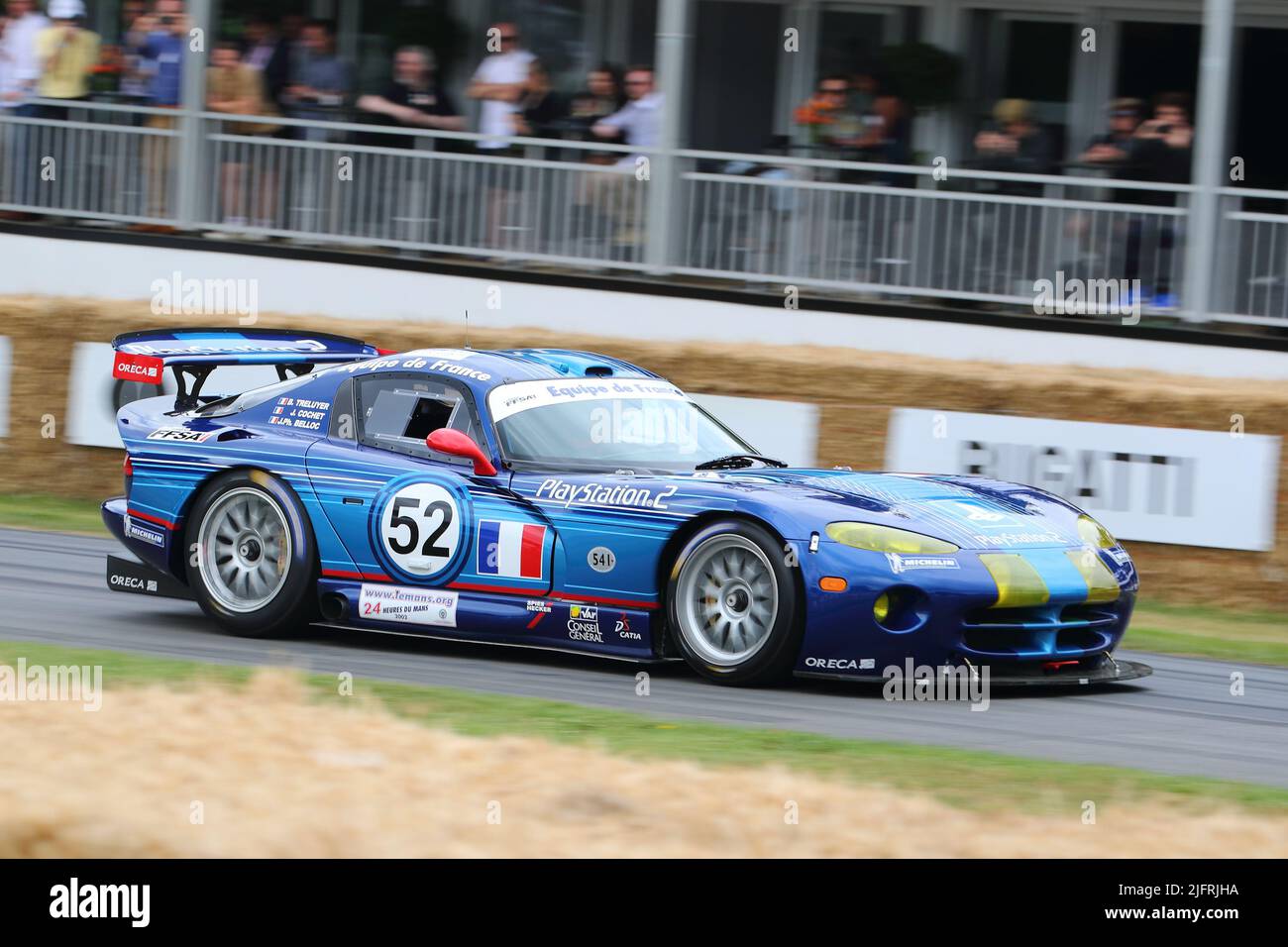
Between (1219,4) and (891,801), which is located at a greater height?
(1219,4)

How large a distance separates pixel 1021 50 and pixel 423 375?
1064cm

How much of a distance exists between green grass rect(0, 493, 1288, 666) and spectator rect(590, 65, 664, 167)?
5441 mm

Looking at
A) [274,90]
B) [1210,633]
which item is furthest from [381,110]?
[1210,633]

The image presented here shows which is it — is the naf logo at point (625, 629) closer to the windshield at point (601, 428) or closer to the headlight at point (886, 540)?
the windshield at point (601, 428)

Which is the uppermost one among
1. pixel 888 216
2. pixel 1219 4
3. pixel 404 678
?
pixel 1219 4

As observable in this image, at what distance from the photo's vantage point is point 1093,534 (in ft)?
27.7

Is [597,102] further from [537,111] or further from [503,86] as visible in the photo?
[503,86]

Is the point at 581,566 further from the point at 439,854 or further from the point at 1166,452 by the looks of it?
the point at 1166,452

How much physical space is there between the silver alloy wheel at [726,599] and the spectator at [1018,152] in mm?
8187

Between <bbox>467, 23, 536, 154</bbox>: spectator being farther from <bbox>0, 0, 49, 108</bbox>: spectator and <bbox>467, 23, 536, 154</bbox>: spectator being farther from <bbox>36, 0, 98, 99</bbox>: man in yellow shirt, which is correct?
<bbox>0, 0, 49, 108</bbox>: spectator

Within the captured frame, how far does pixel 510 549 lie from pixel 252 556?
1.50 metres

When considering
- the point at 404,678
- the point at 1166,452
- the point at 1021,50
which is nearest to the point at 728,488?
the point at 404,678

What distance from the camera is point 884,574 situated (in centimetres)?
759
